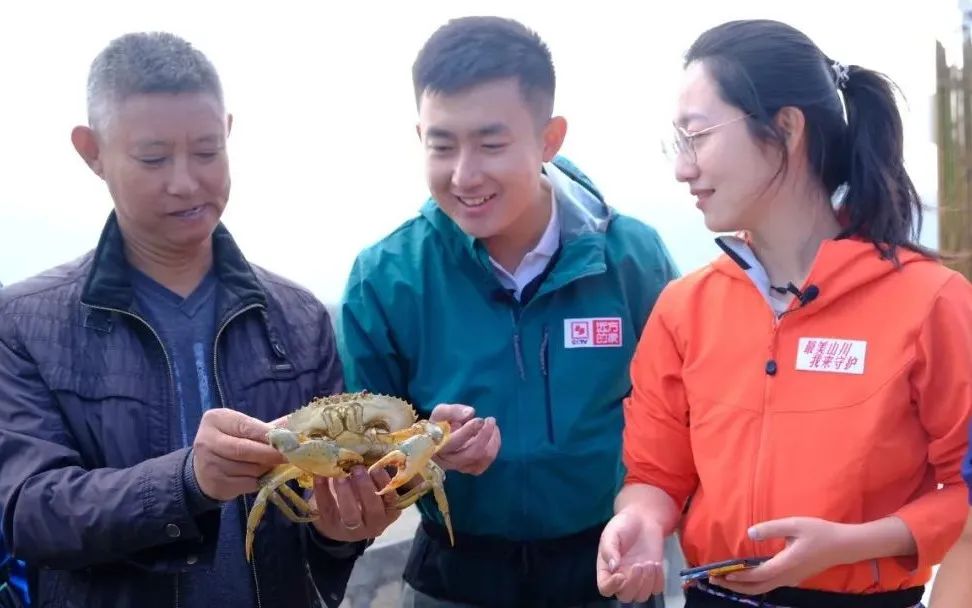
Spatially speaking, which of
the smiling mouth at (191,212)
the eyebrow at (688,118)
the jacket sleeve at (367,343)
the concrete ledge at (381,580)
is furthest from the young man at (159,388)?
the concrete ledge at (381,580)

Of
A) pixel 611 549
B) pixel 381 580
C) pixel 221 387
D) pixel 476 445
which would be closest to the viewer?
pixel 611 549

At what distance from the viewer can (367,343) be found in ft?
10.5

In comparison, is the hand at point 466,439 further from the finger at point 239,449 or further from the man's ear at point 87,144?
the man's ear at point 87,144

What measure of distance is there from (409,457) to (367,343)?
714mm

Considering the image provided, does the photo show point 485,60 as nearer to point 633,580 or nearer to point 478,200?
point 478,200

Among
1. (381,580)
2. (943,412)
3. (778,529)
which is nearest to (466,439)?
(778,529)

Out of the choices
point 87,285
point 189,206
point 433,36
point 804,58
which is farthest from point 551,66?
point 87,285

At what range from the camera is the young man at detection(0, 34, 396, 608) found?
2510mm

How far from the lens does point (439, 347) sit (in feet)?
10.5

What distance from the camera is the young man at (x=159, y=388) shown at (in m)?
2.51

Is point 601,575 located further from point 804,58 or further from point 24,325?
point 24,325

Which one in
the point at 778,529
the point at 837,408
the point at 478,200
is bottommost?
the point at 778,529

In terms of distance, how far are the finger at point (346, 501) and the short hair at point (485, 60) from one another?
135 cm

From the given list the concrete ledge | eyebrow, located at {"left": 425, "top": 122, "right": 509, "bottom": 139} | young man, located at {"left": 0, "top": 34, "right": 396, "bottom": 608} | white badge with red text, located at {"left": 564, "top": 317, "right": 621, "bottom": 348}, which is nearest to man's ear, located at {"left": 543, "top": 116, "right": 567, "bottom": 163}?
eyebrow, located at {"left": 425, "top": 122, "right": 509, "bottom": 139}
